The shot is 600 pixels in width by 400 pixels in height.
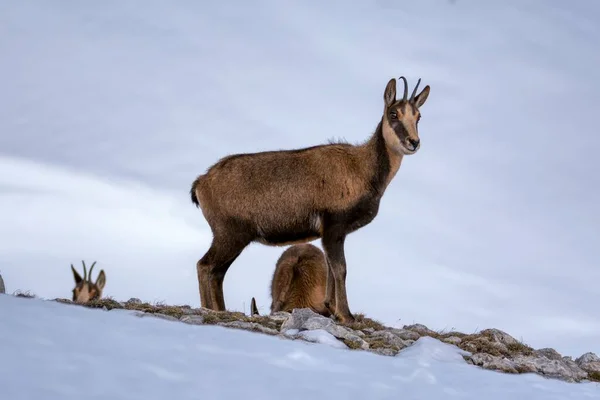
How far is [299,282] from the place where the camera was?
14641mm

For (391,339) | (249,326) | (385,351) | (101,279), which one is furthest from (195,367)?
(101,279)

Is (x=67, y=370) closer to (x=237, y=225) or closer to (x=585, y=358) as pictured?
(x=237, y=225)

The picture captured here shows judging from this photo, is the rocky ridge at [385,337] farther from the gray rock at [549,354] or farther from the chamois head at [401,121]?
the chamois head at [401,121]

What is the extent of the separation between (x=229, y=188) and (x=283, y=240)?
3.81 ft

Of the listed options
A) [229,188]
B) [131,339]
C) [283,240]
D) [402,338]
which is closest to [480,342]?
[402,338]

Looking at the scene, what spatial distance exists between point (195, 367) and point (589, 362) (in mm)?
6743

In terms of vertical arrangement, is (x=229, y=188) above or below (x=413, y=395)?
above

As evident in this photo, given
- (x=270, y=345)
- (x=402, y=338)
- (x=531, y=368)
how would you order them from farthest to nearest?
(x=402, y=338) → (x=531, y=368) → (x=270, y=345)

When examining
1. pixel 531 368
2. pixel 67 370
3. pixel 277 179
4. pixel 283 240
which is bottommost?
pixel 67 370

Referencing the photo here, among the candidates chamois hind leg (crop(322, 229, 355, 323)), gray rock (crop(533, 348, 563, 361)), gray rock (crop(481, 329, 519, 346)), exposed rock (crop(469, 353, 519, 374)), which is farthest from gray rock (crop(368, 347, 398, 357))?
gray rock (crop(533, 348, 563, 361))

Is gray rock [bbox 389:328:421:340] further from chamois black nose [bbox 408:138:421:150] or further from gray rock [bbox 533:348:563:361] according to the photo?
chamois black nose [bbox 408:138:421:150]

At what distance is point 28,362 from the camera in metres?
7.79

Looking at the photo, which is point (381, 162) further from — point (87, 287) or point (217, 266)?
point (87, 287)

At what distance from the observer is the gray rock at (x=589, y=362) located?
1257cm
